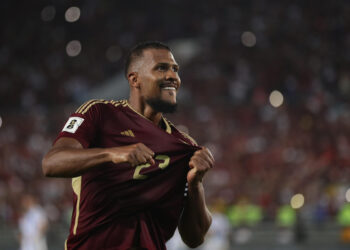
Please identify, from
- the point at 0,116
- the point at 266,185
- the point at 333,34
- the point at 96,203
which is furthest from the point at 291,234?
the point at 96,203

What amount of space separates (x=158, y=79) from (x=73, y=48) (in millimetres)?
22532

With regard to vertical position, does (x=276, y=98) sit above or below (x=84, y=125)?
below

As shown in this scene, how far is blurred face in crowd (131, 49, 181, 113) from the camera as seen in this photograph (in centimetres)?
341

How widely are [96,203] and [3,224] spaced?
15.9 meters

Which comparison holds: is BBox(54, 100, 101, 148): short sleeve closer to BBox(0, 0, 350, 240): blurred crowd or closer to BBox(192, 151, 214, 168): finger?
BBox(192, 151, 214, 168): finger

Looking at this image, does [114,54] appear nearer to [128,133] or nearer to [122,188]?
[128,133]

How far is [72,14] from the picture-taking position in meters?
26.8

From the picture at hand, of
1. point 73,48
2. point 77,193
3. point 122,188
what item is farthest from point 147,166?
point 73,48

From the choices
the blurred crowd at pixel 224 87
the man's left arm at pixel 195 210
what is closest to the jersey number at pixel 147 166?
the man's left arm at pixel 195 210

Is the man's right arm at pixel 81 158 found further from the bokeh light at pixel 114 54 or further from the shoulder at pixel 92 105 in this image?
the bokeh light at pixel 114 54

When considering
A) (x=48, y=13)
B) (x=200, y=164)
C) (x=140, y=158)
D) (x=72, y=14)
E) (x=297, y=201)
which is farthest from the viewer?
(x=48, y=13)

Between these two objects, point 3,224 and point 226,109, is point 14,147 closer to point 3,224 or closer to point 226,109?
point 3,224

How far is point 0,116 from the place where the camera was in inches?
824

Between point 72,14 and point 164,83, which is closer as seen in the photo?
point 164,83
